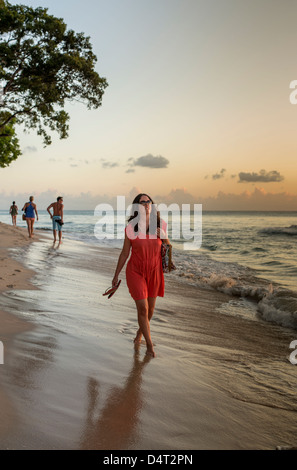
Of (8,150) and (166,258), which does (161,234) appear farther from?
(8,150)

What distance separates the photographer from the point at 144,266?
14.6 feet

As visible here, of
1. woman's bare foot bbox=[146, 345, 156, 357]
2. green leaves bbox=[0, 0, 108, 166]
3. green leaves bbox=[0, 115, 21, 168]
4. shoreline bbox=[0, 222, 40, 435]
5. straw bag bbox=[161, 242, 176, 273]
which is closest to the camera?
shoreline bbox=[0, 222, 40, 435]

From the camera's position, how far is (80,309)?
5.85 m

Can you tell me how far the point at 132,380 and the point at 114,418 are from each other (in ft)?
2.36

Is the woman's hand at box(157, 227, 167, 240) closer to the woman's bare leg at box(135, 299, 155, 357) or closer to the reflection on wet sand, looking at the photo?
the woman's bare leg at box(135, 299, 155, 357)

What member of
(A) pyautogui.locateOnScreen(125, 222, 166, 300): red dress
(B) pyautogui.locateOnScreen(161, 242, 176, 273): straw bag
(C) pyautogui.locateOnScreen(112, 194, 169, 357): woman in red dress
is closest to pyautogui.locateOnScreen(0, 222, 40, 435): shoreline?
(C) pyautogui.locateOnScreen(112, 194, 169, 357): woman in red dress

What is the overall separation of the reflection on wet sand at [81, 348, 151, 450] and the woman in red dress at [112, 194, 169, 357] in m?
1.01

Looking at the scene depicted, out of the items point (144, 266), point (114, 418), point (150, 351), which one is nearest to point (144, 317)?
point (150, 351)

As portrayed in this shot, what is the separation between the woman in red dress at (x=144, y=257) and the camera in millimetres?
4371

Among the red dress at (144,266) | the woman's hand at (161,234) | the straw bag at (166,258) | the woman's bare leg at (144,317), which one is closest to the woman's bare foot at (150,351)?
the woman's bare leg at (144,317)

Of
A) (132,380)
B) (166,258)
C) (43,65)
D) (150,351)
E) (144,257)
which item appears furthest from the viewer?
(43,65)

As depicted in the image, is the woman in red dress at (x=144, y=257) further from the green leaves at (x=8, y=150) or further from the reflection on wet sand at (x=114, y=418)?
the green leaves at (x=8, y=150)

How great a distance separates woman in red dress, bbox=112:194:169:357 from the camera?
4.37 m
